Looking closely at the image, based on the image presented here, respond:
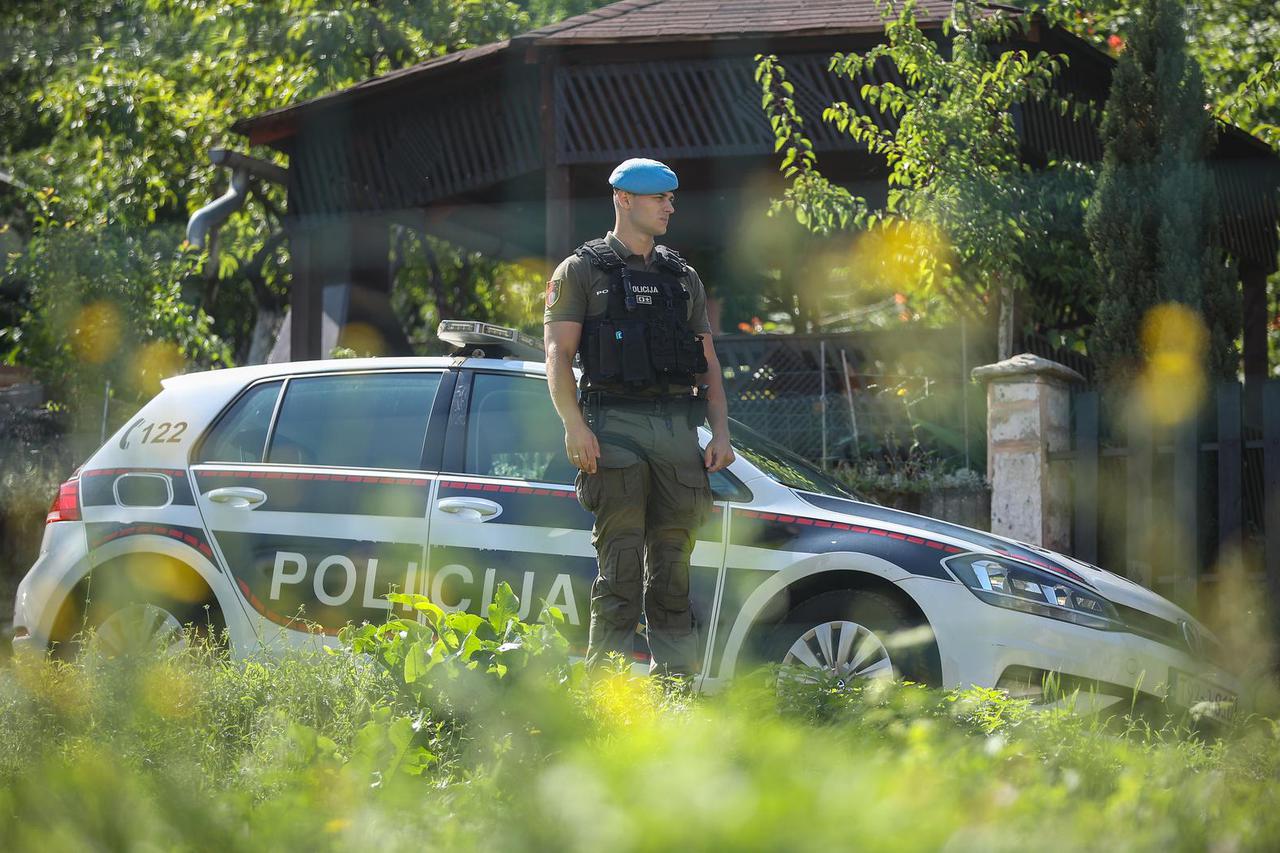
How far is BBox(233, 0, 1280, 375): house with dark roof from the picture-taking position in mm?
10898

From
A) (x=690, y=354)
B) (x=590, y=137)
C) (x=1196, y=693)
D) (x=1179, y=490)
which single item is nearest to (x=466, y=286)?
(x=590, y=137)

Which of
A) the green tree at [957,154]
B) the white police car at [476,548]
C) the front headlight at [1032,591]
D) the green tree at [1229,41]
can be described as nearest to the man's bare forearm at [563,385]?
the white police car at [476,548]

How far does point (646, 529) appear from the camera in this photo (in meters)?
4.87

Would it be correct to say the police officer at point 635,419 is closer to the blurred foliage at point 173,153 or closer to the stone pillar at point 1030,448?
the stone pillar at point 1030,448

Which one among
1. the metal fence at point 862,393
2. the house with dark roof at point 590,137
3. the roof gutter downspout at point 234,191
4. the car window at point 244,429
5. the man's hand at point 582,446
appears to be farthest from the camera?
the roof gutter downspout at point 234,191

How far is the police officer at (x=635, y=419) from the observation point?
15.5ft

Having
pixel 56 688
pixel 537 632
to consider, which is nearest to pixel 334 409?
pixel 56 688

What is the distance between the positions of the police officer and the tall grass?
36 centimetres

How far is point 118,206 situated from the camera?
16.0 m

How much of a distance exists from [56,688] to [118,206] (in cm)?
1281

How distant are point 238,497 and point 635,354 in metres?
1.92

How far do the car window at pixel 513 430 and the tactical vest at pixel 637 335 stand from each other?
0.77 metres

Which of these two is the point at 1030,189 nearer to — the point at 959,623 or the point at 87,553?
the point at 959,623

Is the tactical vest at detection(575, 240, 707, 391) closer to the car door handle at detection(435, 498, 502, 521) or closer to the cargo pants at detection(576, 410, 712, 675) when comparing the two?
the cargo pants at detection(576, 410, 712, 675)
